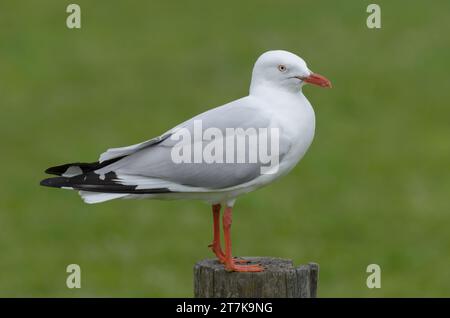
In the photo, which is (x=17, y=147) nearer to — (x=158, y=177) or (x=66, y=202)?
(x=66, y=202)

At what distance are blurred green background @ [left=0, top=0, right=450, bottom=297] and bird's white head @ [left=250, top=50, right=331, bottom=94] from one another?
28.0 ft

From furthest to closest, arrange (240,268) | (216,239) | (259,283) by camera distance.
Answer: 1. (216,239)
2. (240,268)
3. (259,283)

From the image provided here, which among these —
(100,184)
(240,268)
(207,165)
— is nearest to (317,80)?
(207,165)

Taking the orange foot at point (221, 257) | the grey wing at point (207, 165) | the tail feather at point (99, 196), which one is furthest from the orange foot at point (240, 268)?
the tail feather at point (99, 196)

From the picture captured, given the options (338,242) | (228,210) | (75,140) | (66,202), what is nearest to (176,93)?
(75,140)

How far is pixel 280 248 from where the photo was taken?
17.8 metres

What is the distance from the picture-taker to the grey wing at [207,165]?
299 inches

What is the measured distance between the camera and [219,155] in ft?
25.2

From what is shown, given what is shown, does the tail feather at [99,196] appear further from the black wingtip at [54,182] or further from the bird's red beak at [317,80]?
the bird's red beak at [317,80]

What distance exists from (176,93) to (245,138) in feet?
52.8

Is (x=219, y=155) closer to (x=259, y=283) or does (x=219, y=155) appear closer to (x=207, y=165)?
(x=207, y=165)

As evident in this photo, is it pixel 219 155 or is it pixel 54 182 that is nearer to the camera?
pixel 54 182

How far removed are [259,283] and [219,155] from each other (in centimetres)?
90

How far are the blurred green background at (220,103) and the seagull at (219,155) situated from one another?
8.47m
